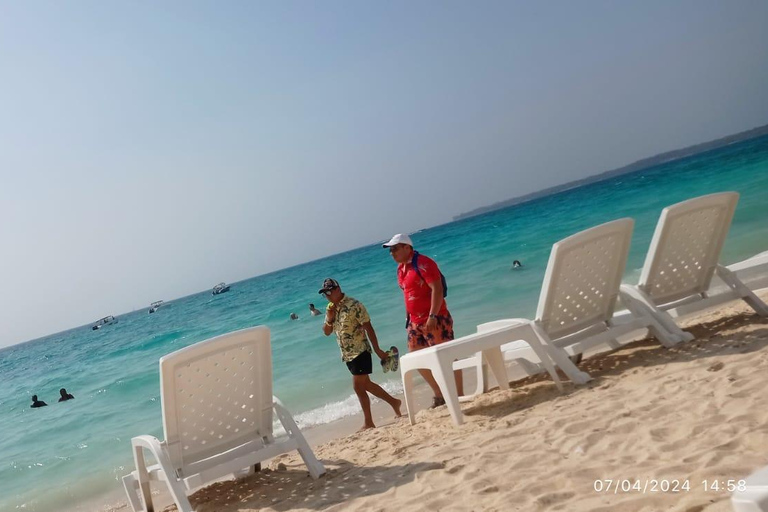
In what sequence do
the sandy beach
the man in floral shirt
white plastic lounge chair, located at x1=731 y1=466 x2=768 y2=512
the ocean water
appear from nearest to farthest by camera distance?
white plastic lounge chair, located at x1=731 y1=466 x2=768 y2=512 < the sandy beach < the man in floral shirt < the ocean water

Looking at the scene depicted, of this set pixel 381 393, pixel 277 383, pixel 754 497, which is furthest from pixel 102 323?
pixel 754 497

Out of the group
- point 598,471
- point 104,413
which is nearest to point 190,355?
point 598,471

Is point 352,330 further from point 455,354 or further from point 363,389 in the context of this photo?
point 455,354

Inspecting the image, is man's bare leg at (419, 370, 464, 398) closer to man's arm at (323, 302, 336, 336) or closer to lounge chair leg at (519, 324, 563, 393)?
man's arm at (323, 302, 336, 336)

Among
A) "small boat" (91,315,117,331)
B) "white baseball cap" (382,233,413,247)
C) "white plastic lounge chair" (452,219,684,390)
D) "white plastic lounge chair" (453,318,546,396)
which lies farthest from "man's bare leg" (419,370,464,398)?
"small boat" (91,315,117,331)

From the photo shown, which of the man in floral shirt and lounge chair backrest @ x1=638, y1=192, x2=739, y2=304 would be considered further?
the man in floral shirt

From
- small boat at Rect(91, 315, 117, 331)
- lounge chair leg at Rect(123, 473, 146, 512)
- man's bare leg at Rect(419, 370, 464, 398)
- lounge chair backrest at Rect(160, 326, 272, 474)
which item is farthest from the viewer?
small boat at Rect(91, 315, 117, 331)

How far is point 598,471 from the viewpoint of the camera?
329 centimetres

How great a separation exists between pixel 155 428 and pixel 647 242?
44.9 ft

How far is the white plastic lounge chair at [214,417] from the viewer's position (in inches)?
164

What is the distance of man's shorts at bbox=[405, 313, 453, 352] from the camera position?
5.89m

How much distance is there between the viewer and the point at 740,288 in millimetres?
5762

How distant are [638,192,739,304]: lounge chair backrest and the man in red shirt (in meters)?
1.62

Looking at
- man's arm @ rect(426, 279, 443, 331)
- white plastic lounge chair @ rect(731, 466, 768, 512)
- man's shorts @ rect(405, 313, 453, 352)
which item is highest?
white plastic lounge chair @ rect(731, 466, 768, 512)
